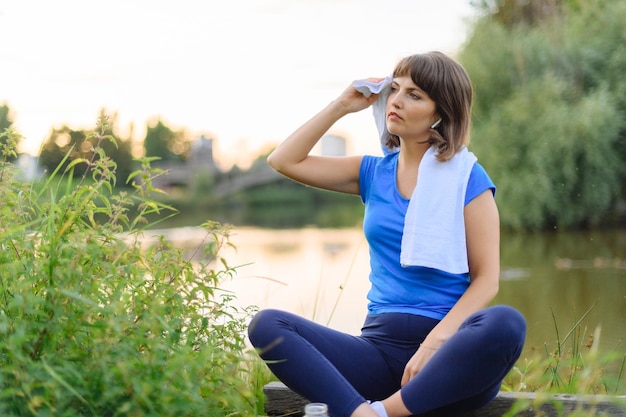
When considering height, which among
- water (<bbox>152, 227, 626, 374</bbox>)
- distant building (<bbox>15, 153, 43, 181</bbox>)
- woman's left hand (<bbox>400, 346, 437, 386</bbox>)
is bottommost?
water (<bbox>152, 227, 626, 374</bbox>)

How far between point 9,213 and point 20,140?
293mm

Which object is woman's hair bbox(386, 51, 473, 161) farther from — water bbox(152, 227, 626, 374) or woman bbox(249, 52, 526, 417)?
water bbox(152, 227, 626, 374)

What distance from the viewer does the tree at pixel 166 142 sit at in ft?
106

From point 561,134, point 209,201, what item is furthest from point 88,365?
point 209,201

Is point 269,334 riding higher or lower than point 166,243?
lower

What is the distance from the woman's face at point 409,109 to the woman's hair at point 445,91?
0.02 metres

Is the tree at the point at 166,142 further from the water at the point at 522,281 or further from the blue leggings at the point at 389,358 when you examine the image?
the blue leggings at the point at 389,358

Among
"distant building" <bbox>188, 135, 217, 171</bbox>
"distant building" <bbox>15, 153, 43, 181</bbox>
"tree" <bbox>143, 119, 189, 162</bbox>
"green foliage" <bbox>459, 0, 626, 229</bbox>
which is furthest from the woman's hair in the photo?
"tree" <bbox>143, 119, 189, 162</bbox>

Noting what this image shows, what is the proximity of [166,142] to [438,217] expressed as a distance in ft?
104

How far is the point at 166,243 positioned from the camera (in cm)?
192

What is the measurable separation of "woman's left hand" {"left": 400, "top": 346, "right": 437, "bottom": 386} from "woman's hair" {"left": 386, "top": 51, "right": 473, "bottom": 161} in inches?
20.2

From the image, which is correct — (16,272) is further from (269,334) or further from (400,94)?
(400,94)

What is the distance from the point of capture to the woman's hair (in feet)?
6.78

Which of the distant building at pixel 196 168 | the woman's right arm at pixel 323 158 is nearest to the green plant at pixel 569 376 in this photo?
the woman's right arm at pixel 323 158
